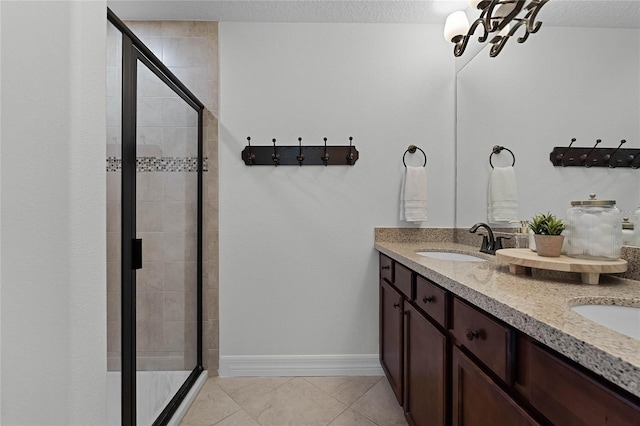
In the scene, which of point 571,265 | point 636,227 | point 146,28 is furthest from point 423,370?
point 146,28

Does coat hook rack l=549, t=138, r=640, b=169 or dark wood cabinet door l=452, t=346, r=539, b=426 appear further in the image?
coat hook rack l=549, t=138, r=640, b=169

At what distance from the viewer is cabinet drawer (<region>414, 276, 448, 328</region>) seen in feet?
3.81

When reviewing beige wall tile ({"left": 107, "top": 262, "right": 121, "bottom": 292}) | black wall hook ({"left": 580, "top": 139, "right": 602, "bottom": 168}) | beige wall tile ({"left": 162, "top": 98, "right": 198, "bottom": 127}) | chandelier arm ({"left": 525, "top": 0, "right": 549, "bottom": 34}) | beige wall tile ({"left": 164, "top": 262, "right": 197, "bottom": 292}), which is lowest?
beige wall tile ({"left": 164, "top": 262, "right": 197, "bottom": 292})

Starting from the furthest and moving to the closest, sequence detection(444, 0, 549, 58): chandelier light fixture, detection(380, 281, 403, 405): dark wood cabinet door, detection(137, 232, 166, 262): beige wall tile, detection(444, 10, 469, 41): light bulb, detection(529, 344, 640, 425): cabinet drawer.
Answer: detection(444, 10, 469, 41): light bulb < detection(380, 281, 403, 405): dark wood cabinet door < detection(137, 232, 166, 262): beige wall tile < detection(444, 0, 549, 58): chandelier light fixture < detection(529, 344, 640, 425): cabinet drawer

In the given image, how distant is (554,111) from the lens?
1375 millimetres

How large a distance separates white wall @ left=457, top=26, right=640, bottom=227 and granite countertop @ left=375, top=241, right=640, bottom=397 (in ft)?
1.23

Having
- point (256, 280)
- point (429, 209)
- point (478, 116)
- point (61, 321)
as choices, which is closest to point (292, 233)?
point (256, 280)

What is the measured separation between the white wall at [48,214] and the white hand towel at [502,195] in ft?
5.97

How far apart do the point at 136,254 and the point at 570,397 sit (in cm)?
145

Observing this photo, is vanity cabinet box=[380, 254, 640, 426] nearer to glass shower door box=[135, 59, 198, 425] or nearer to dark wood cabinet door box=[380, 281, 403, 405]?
dark wood cabinet door box=[380, 281, 403, 405]

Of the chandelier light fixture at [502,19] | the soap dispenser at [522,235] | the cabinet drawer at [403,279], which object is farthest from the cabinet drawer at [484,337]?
the chandelier light fixture at [502,19]

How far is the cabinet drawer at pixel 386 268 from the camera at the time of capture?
1.92m

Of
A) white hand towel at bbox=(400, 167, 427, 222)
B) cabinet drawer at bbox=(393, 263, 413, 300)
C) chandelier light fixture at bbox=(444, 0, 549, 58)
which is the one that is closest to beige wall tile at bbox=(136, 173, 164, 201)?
cabinet drawer at bbox=(393, 263, 413, 300)

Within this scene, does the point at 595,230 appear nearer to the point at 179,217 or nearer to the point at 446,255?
the point at 446,255
